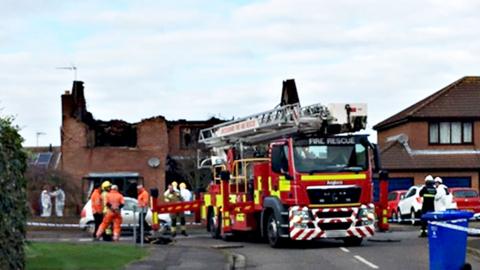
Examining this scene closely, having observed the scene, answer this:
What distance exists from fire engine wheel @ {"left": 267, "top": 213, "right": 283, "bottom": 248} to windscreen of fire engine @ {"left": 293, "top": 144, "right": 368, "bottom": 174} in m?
1.68

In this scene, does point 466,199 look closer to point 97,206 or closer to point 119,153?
point 97,206

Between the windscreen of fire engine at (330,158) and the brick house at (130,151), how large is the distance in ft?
106

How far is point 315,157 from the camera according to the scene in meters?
25.4

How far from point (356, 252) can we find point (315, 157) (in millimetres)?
2822

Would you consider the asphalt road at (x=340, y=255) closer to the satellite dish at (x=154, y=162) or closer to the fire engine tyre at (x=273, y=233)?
the fire engine tyre at (x=273, y=233)

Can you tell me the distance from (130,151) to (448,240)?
1744 inches

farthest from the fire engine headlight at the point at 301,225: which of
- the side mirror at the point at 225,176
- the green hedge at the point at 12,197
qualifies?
the green hedge at the point at 12,197

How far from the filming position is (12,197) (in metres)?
14.8

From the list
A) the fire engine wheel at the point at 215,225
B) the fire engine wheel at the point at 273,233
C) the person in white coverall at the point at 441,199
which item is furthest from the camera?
the fire engine wheel at the point at 215,225

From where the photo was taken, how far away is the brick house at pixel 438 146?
54062 millimetres

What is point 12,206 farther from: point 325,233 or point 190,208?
point 190,208

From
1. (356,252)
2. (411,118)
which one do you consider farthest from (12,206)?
(411,118)

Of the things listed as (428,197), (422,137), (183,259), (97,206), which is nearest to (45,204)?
(97,206)

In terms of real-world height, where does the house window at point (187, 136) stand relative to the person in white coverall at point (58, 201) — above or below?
above
